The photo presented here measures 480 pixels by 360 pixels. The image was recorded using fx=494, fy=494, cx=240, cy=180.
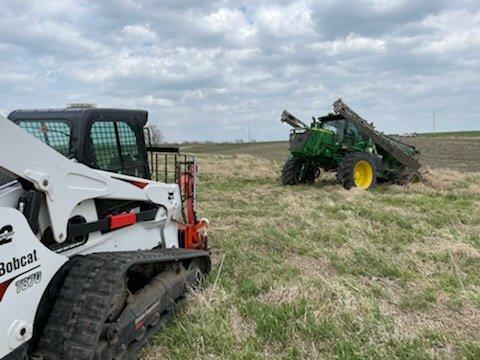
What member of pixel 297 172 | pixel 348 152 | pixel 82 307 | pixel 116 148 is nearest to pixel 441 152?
pixel 297 172

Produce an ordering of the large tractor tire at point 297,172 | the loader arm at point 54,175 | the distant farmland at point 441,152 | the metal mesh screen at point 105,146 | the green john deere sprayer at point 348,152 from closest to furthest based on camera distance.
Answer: the loader arm at point 54,175 → the metal mesh screen at point 105,146 → the green john deere sprayer at point 348,152 → the large tractor tire at point 297,172 → the distant farmland at point 441,152

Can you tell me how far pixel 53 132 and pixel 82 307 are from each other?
1.70 metres

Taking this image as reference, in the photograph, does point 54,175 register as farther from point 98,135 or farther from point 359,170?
point 359,170

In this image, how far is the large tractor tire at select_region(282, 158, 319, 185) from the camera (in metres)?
16.2

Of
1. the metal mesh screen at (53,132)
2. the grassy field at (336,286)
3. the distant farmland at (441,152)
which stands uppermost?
the metal mesh screen at (53,132)

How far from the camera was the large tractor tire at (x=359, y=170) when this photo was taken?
559 inches

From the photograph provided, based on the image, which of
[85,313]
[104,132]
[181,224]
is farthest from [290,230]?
[85,313]

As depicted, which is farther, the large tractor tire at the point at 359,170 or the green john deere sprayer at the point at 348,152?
the green john deere sprayer at the point at 348,152

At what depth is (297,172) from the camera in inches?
647

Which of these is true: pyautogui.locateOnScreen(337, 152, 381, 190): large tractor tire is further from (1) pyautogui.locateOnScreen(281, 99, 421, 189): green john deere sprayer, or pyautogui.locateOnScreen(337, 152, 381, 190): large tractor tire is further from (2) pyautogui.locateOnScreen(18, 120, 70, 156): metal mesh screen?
(2) pyautogui.locateOnScreen(18, 120, 70, 156): metal mesh screen

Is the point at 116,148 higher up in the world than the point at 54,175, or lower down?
higher up

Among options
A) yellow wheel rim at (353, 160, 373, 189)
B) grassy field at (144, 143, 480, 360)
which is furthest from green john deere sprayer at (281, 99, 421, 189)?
grassy field at (144, 143, 480, 360)

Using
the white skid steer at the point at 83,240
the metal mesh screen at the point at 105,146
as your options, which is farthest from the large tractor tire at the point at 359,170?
the metal mesh screen at the point at 105,146

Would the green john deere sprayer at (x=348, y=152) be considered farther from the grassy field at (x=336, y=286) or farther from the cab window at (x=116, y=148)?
the cab window at (x=116, y=148)
